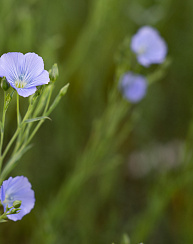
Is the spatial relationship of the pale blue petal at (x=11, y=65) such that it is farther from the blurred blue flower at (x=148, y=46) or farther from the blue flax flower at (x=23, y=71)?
the blurred blue flower at (x=148, y=46)

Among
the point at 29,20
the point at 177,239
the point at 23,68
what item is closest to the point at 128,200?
the point at 177,239

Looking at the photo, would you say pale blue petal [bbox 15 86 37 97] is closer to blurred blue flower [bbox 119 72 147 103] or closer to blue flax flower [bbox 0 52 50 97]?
blue flax flower [bbox 0 52 50 97]

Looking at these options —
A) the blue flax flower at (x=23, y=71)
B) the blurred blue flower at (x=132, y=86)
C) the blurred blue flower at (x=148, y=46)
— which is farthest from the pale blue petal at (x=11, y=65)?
the blurred blue flower at (x=132, y=86)

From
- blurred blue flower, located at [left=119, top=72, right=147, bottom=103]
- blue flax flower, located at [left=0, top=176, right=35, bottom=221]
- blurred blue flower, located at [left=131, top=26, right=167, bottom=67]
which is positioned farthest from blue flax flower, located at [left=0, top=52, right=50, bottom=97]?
blurred blue flower, located at [left=119, top=72, right=147, bottom=103]

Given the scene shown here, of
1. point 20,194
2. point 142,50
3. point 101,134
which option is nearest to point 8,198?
point 20,194

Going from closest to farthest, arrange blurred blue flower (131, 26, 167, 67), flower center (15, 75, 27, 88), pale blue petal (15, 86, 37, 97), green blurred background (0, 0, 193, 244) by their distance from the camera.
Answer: pale blue petal (15, 86, 37, 97) < flower center (15, 75, 27, 88) < blurred blue flower (131, 26, 167, 67) < green blurred background (0, 0, 193, 244)

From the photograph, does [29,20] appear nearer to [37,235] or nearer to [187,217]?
[37,235]

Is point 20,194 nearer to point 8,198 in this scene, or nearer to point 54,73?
point 8,198
